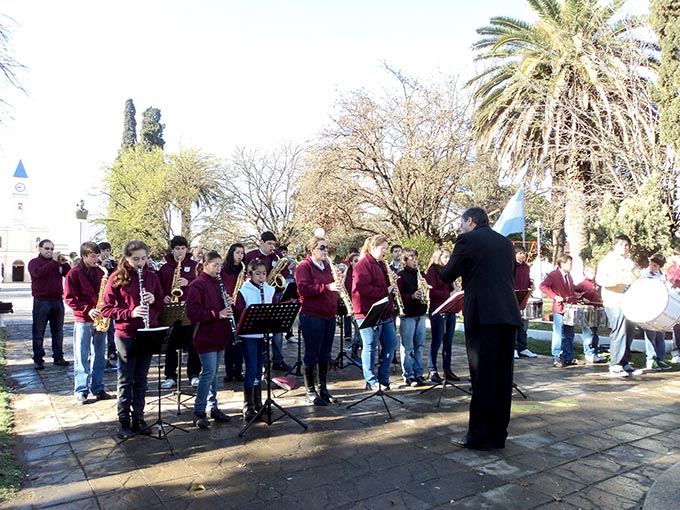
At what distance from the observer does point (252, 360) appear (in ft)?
19.8

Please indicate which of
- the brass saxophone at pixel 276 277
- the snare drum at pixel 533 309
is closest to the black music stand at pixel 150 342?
the brass saxophone at pixel 276 277

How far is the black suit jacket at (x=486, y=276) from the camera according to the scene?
5.04 m

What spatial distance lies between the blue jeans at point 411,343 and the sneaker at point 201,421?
3290 mm

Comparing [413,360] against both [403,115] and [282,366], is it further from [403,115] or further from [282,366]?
[403,115]

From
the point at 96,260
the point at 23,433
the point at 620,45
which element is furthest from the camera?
the point at 620,45

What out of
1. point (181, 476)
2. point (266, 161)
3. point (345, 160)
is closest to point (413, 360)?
point (181, 476)

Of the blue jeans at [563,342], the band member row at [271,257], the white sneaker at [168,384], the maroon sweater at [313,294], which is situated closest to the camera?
the maroon sweater at [313,294]

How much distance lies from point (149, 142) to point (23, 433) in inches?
1884

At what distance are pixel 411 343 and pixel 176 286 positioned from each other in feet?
12.6

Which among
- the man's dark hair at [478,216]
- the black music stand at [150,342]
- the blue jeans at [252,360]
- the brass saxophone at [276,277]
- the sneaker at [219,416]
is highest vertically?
the man's dark hair at [478,216]


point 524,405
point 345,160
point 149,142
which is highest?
point 149,142

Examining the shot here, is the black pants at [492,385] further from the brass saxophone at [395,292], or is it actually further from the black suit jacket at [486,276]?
the brass saxophone at [395,292]

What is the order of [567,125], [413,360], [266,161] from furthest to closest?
[266,161], [567,125], [413,360]

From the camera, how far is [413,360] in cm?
813
